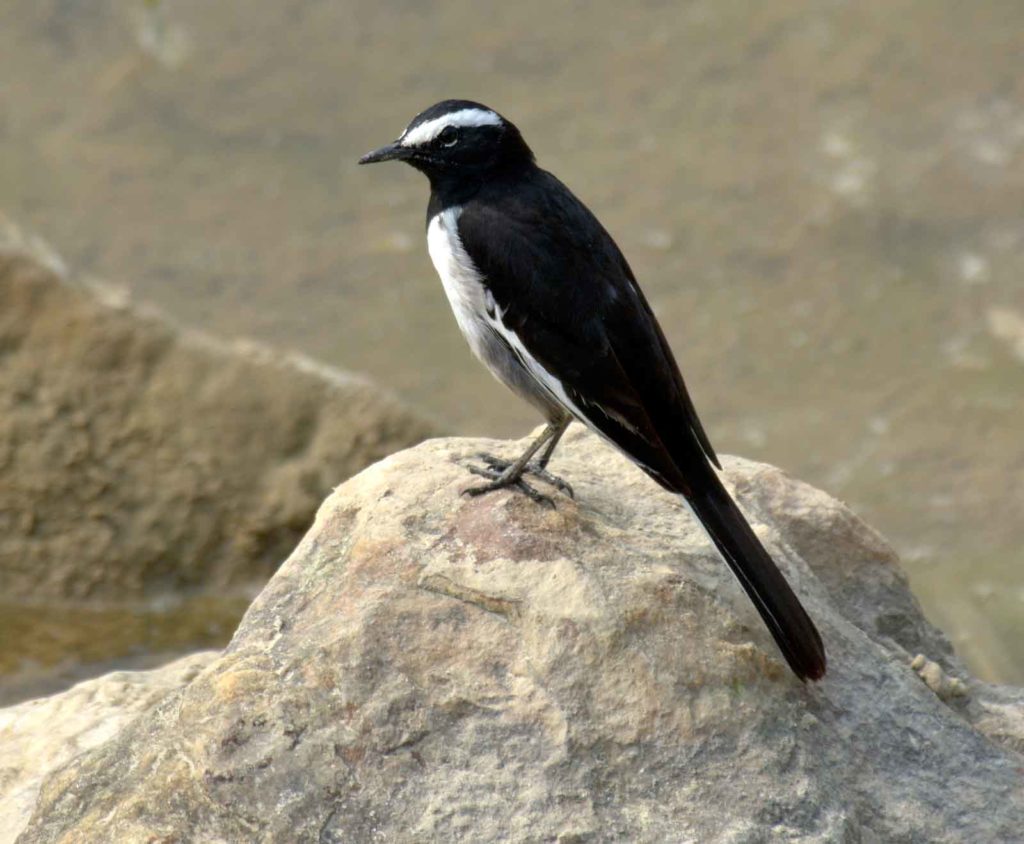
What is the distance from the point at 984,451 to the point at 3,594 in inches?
206

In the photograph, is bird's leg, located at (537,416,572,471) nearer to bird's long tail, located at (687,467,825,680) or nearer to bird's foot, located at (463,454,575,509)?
bird's foot, located at (463,454,575,509)

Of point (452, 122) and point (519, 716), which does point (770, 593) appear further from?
point (452, 122)

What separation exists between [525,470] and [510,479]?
0.12 m

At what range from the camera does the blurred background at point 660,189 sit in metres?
9.41

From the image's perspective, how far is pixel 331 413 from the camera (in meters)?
6.63

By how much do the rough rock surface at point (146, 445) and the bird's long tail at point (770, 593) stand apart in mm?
2779

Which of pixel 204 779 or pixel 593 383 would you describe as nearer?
pixel 204 779

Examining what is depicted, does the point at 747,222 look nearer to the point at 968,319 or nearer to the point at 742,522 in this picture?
the point at 968,319

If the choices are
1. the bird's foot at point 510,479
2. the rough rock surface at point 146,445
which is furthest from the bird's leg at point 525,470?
the rough rock surface at point 146,445

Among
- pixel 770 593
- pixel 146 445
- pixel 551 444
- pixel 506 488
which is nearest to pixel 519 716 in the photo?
pixel 770 593

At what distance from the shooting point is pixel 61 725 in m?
4.58

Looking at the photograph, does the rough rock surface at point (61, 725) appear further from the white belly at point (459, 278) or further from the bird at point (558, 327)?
the white belly at point (459, 278)

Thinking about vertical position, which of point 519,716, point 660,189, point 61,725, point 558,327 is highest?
point 660,189

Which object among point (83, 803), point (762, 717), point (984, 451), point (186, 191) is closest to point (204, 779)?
point (83, 803)
